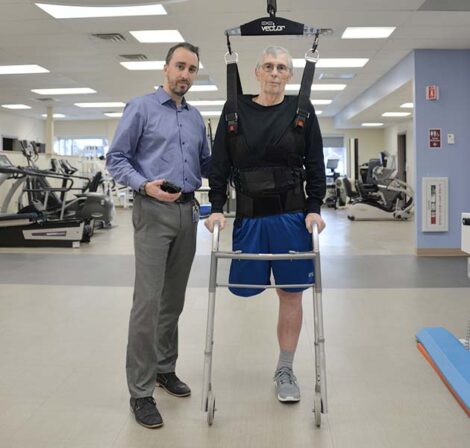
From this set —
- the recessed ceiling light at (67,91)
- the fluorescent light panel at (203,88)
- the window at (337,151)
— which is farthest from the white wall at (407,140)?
the recessed ceiling light at (67,91)

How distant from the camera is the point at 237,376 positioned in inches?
107

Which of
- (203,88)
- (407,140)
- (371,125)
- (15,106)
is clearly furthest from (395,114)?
(15,106)

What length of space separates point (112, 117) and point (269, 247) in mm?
15992

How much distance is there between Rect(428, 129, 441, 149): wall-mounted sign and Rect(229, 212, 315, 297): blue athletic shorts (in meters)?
5.30

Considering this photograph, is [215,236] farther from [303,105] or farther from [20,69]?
[20,69]

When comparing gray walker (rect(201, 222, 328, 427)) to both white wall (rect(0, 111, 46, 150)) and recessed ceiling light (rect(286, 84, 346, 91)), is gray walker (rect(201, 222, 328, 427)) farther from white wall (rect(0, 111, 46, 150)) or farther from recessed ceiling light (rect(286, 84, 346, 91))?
white wall (rect(0, 111, 46, 150))

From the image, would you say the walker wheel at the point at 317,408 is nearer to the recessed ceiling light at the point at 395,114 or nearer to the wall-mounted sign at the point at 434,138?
the wall-mounted sign at the point at 434,138

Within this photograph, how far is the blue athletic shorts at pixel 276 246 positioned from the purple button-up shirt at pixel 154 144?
344mm

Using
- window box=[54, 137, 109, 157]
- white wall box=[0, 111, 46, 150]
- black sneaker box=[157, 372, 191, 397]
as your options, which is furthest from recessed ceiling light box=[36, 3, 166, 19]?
window box=[54, 137, 109, 157]

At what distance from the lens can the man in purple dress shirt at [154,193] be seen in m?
2.17

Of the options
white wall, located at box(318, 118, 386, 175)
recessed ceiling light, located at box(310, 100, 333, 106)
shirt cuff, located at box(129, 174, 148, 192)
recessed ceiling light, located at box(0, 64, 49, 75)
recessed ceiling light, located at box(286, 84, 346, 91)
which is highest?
recessed ceiling light, located at box(310, 100, 333, 106)

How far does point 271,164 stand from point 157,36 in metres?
5.53

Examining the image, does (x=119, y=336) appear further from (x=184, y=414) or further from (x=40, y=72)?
(x=40, y=72)

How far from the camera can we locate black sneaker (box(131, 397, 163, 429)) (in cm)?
214
